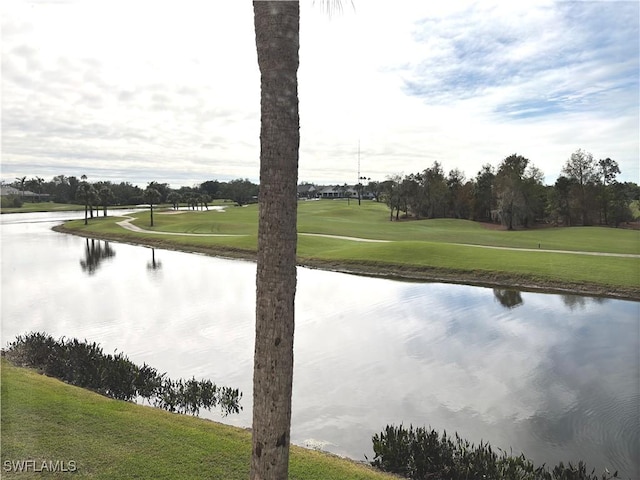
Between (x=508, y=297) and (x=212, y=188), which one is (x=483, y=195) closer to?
(x=508, y=297)

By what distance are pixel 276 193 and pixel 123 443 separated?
243 inches

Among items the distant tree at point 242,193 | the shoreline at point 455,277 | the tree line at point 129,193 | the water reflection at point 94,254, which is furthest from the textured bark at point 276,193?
the distant tree at point 242,193

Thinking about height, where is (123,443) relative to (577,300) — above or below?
above

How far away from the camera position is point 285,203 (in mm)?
4023

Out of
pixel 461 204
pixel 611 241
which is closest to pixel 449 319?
pixel 611 241

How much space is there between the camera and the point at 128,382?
41.1 feet

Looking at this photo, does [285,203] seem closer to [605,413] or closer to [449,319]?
[605,413]

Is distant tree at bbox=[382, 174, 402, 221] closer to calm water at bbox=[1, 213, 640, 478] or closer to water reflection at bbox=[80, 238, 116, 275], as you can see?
water reflection at bbox=[80, 238, 116, 275]

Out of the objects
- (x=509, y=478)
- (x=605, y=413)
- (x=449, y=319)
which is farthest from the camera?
(x=449, y=319)

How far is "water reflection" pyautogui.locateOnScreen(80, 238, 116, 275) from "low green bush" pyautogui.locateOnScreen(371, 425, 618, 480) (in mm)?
28137

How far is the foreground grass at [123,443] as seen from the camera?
278 inches

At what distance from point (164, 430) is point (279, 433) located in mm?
5477

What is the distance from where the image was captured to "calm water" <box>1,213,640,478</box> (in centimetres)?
1095

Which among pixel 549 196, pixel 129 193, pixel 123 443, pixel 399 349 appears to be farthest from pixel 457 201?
pixel 129 193
